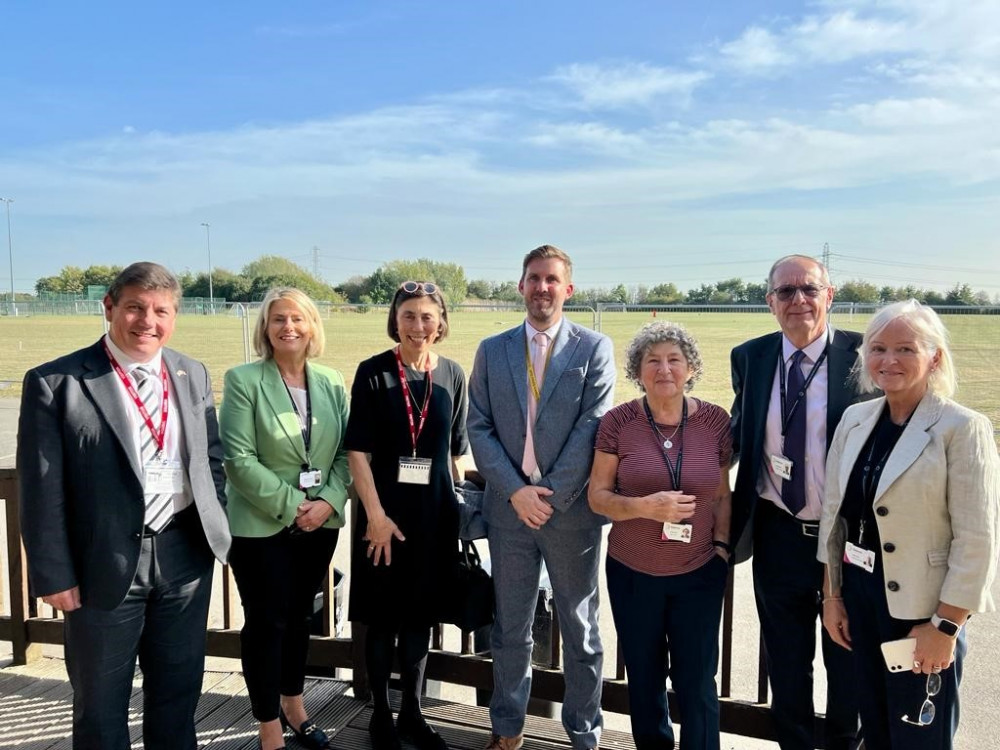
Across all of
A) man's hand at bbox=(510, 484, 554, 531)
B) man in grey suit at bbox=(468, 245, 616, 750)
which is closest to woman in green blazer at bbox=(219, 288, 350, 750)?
man in grey suit at bbox=(468, 245, 616, 750)

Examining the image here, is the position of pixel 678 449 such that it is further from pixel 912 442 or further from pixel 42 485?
pixel 42 485

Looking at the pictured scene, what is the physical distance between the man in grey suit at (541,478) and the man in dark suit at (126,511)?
3.33 ft

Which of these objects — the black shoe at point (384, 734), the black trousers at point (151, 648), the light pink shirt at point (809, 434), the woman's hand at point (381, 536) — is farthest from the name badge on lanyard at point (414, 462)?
the light pink shirt at point (809, 434)

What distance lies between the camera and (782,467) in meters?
2.44

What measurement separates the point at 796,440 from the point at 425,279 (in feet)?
5.15

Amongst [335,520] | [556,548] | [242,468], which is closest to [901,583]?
[556,548]

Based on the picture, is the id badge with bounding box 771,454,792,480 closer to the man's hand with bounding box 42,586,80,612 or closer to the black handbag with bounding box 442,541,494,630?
the black handbag with bounding box 442,541,494,630

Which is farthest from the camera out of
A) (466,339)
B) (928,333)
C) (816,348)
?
(466,339)

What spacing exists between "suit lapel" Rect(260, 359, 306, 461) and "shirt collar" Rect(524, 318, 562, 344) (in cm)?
95

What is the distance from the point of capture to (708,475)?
241 centimetres

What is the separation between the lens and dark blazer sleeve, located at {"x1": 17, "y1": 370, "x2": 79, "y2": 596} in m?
Result: 2.12

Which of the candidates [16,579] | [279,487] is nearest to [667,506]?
[279,487]

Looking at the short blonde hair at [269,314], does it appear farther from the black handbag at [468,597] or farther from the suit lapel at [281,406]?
the black handbag at [468,597]

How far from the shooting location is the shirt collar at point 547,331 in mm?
2727
